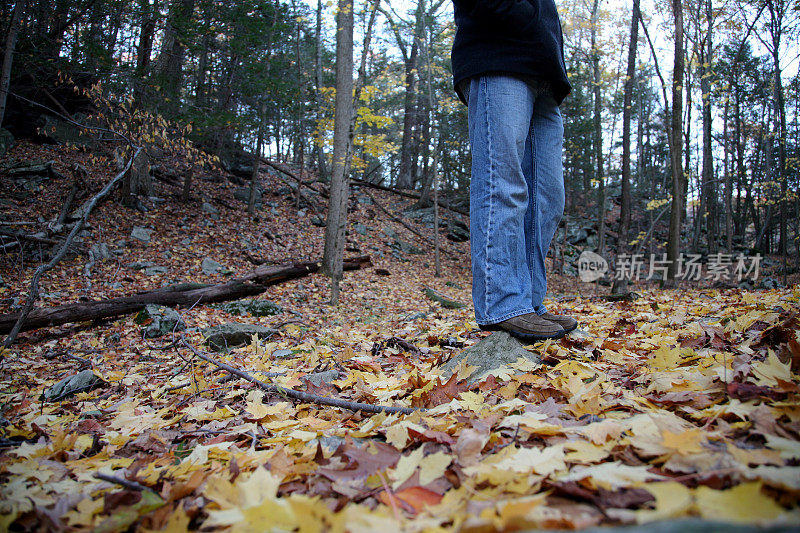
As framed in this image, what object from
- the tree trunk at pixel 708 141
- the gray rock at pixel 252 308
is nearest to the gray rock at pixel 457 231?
the tree trunk at pixel 708 141

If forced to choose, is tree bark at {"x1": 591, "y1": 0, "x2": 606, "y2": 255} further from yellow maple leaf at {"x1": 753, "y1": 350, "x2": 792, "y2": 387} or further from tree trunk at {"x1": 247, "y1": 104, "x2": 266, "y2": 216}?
yellow maple leaf at {"x1": 753, "y1": 350, "x2": 792, "y2": 387}

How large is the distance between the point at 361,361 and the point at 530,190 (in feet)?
4.34

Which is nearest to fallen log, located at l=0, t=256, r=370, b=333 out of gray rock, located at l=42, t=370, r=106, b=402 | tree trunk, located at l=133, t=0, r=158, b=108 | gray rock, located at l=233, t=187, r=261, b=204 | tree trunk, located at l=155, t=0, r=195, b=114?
gray rock, located at l=42, t=370, r=106, b=402

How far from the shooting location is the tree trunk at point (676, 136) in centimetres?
743

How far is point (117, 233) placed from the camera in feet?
25.2

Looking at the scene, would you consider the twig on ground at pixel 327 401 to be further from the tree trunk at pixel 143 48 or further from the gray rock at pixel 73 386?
the tree trunk at pixel 143 48

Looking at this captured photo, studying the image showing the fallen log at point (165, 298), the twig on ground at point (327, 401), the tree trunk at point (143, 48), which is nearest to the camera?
the twig on ground at point (327, 401)

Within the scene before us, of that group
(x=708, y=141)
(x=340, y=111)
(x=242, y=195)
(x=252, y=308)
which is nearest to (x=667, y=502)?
(x=252, y=308)

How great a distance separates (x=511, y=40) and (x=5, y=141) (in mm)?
12130

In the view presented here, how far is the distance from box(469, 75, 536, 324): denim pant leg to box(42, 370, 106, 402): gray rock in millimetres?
2358

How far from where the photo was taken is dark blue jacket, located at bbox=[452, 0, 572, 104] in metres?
1.82

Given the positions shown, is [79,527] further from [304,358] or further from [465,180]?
[465,180]

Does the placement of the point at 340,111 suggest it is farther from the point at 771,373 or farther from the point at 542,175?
the point at 771,373

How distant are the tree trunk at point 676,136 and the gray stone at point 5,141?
44.6 ft
